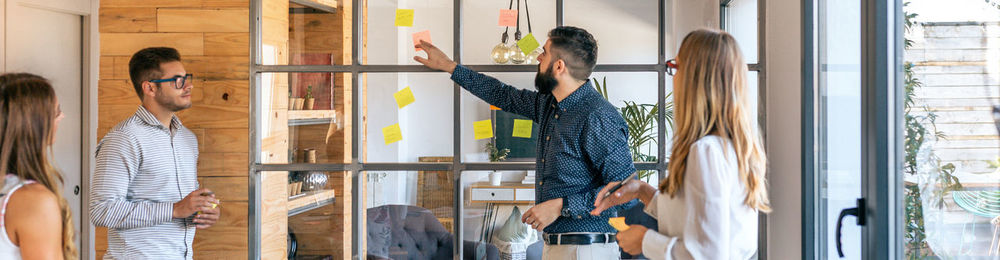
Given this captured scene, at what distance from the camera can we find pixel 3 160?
5.57ft

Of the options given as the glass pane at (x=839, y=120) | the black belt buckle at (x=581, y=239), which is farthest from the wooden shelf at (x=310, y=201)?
the glass pane at (x=839, y=120)

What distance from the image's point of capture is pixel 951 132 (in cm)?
166

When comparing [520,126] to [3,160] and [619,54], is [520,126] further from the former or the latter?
[3,160]

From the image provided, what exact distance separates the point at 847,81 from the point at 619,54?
0.79m

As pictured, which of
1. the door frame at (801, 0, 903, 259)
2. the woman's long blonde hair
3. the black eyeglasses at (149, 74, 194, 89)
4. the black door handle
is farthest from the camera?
the black eyeglasses at (149, 74, 194, 89)

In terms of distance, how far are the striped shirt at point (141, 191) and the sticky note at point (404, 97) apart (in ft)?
2.54

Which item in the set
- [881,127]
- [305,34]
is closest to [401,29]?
[305,34]

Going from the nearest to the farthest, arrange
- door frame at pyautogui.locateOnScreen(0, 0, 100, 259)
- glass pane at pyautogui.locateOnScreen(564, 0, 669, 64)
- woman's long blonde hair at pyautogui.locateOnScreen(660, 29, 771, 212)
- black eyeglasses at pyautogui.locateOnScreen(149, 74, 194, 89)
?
woman's long blonde hair at pyautogui.locateOnScreen(660, 29, 771, 212)
black eyeglasses at pyautogui.locateOnScreen(149, 74, 194, 89)
glass pane at pyautogui.locateOnScreen(564, 0, 669, 64)
door frame at pyautogui.locateOnScreen(0, 0, 100, 259)

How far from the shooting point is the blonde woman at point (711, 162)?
1.60 m

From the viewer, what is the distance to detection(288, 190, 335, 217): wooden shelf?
2818mm

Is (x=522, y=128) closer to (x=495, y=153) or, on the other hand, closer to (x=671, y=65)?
(x=495, y=153)

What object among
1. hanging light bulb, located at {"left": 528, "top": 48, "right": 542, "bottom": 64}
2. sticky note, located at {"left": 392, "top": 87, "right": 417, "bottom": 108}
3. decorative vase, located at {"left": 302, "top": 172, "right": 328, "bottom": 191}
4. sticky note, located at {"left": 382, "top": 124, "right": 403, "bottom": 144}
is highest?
hanging light bulb, located at {"left": 528, "top": 48, "right": 542, "bottom": 64}

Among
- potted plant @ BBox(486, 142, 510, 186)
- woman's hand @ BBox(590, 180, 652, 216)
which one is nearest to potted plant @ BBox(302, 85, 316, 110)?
potted plant @ BBox(486, 142, 510, 186)

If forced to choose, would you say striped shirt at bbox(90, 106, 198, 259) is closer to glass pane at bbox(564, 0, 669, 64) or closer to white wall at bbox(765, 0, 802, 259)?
glass pane at bbox(564, 0, 669, 64)
